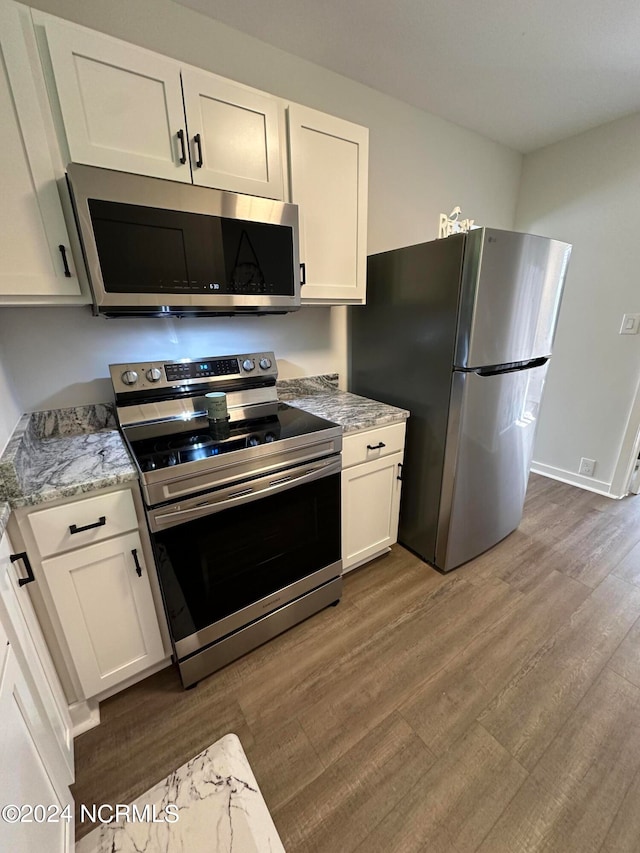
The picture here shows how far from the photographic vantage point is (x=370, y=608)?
67.3 inches

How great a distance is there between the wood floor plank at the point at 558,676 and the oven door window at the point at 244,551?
837 mm

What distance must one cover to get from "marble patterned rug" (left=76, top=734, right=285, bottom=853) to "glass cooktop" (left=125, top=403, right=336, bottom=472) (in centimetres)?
97

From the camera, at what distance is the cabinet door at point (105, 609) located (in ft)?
3.56

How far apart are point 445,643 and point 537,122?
10.3ft

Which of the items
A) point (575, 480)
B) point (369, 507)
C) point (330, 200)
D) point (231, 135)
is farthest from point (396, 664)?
point (575, 480)

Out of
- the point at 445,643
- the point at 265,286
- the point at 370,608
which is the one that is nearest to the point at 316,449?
the point at 265,286

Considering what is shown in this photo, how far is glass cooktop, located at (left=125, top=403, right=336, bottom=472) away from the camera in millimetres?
1192

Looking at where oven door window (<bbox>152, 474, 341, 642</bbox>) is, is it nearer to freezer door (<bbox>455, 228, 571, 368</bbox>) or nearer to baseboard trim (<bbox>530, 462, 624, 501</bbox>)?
freezer door (<bbox>455, 228, 571, 368</bbox>)

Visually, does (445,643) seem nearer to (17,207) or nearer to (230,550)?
(230,550)

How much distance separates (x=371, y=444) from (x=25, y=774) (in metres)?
1.41

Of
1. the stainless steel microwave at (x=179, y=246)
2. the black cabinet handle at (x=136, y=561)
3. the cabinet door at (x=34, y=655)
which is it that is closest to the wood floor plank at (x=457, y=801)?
the cabinet door at (x=34, y=655)

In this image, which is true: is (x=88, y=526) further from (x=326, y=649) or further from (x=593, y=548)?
(x=593, y=548)

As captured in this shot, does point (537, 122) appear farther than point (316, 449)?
Yes

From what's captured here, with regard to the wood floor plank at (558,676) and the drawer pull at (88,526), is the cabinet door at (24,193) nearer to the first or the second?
the drawer pull at (88,526)
